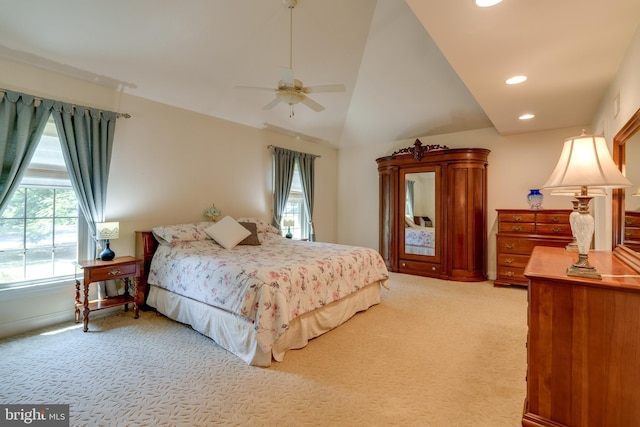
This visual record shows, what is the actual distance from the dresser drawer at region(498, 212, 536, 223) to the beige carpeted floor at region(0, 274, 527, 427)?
187cm

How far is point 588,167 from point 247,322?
250 centimetres

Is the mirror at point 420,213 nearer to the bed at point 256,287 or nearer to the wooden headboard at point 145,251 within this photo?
the bed at point 256,287

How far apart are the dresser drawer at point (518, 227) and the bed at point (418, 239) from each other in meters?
1.07

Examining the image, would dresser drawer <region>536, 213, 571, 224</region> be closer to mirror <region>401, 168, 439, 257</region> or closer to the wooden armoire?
the wooden armoire

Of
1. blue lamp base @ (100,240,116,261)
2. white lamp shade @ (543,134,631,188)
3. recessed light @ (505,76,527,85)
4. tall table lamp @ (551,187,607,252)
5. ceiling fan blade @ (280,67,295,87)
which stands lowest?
blue lamp base @ (100,240,116,261)

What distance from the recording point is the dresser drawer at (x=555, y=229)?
4324 millimetres

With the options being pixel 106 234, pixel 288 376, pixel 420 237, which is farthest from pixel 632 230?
pixel 106 234

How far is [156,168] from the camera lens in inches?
158

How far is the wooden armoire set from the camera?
5.00 m

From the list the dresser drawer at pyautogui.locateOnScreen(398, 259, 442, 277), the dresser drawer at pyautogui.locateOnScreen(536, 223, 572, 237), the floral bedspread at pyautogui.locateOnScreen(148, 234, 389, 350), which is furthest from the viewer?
the dresser drawer at pyautogui.locateOnScreen(398, 259, 442, 277)

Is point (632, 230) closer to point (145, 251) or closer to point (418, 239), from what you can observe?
point (418, 239)

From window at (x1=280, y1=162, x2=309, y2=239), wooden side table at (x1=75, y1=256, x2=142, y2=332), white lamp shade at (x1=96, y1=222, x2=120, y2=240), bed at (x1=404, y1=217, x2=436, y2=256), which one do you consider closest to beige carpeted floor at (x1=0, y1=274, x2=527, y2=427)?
wooden side table at (x1=75, y1=256, x2=142, y2=332)

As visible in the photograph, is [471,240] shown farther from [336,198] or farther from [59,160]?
[59,160]

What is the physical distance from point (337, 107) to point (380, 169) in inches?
57.6
